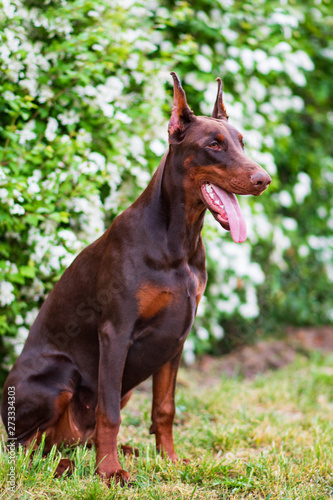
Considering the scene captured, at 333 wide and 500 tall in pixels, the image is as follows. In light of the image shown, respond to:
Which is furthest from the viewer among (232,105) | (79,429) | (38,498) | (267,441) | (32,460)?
(232,105)

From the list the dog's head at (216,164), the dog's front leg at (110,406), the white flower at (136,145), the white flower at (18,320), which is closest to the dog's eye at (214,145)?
the dog's head at (216,164)

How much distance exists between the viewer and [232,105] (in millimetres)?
4688

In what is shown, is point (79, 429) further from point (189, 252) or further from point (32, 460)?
point (189, 252)

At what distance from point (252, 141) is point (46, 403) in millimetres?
3117

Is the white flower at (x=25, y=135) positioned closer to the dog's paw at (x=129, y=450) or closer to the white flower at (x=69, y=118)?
the white flower at (x=69, y=118)

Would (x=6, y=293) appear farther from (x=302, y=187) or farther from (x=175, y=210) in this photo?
(x=302, y=187)

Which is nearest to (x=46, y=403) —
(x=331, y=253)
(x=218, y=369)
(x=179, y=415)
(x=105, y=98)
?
(x=179, y=415)

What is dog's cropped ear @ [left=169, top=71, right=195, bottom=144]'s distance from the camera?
2.64 metres

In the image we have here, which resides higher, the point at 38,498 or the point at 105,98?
the point at 105,98

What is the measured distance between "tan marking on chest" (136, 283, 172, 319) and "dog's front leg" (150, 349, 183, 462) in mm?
440

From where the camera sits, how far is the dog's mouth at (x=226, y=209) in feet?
8.29

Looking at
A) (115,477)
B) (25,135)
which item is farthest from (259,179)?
(25,135)

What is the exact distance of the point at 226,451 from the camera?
3199 mm

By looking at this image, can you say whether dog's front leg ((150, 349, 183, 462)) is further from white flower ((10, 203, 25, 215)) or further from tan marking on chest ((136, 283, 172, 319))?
white flower ((10, 203, 25, 215))
